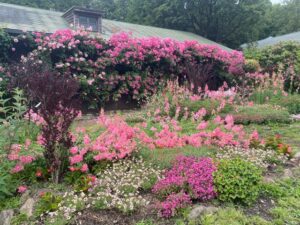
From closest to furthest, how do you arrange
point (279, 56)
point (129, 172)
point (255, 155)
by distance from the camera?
point (129, 172) < point (255, 155) < point (279, 56)

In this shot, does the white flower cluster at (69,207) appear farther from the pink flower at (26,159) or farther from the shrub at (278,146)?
the shrub at (278,146)

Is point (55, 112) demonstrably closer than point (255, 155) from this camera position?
Yes

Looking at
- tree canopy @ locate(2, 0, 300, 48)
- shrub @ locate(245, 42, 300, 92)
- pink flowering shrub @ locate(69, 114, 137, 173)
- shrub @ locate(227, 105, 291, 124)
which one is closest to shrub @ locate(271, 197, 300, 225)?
pink flowering shrub @ locate(69, 114, 137, 173)

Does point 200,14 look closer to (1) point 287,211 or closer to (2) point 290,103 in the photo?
(2) point 290,103

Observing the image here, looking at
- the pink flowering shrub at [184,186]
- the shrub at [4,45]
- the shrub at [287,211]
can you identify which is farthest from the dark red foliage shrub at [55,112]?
the shrub at [4,45]

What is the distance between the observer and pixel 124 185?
11.0 ft

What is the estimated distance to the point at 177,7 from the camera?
24891 millimetres

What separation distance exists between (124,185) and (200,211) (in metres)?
0.87

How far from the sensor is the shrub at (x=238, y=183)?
3.17m

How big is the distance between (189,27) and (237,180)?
81.8ft

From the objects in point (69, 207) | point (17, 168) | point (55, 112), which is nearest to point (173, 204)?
point (69, 207)

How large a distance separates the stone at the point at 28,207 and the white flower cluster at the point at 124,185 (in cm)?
65

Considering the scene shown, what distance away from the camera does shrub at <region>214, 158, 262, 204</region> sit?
3174 mm

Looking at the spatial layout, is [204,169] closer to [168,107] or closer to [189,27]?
[168,107]
